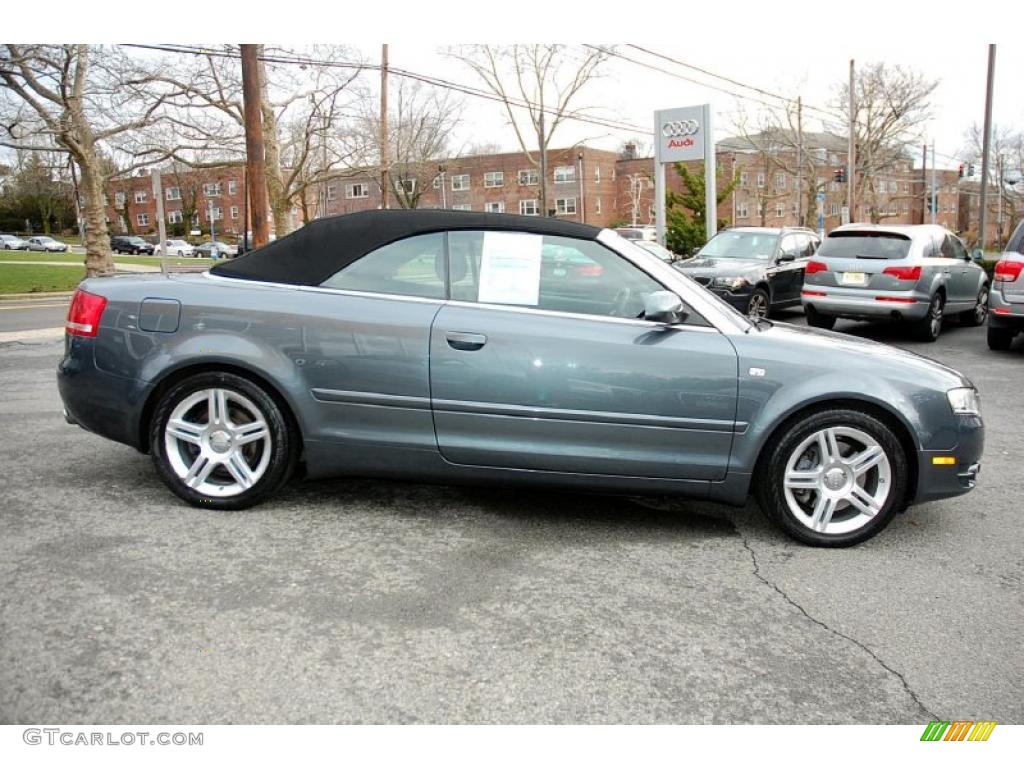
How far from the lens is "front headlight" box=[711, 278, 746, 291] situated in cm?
1302

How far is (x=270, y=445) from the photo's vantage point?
13.7 feet

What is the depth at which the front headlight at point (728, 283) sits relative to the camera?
13.0 metres

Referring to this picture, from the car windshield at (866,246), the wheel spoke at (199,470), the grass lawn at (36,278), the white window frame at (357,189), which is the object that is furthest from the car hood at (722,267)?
the white window frame at (357,189)

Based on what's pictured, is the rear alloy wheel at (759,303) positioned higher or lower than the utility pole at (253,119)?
lower

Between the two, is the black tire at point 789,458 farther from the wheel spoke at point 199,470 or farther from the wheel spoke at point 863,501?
the wheel spoke at point 199,470

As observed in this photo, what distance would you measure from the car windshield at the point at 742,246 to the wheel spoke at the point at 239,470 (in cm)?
1156

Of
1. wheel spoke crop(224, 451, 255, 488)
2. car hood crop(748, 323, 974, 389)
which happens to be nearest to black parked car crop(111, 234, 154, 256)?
wheel spoke crop(224, 451, 255, 488)

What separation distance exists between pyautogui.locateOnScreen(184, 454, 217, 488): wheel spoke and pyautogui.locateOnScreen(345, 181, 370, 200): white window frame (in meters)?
76.5

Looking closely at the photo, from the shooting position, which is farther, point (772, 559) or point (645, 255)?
point (645, 255)

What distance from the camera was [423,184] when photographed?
203 ft

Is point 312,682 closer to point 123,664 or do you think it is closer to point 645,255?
point 123,664

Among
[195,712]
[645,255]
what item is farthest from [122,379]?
[645,255]

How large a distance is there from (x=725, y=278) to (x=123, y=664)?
1161 cm

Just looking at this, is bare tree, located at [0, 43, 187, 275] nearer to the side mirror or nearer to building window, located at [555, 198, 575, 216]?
the side mirror
